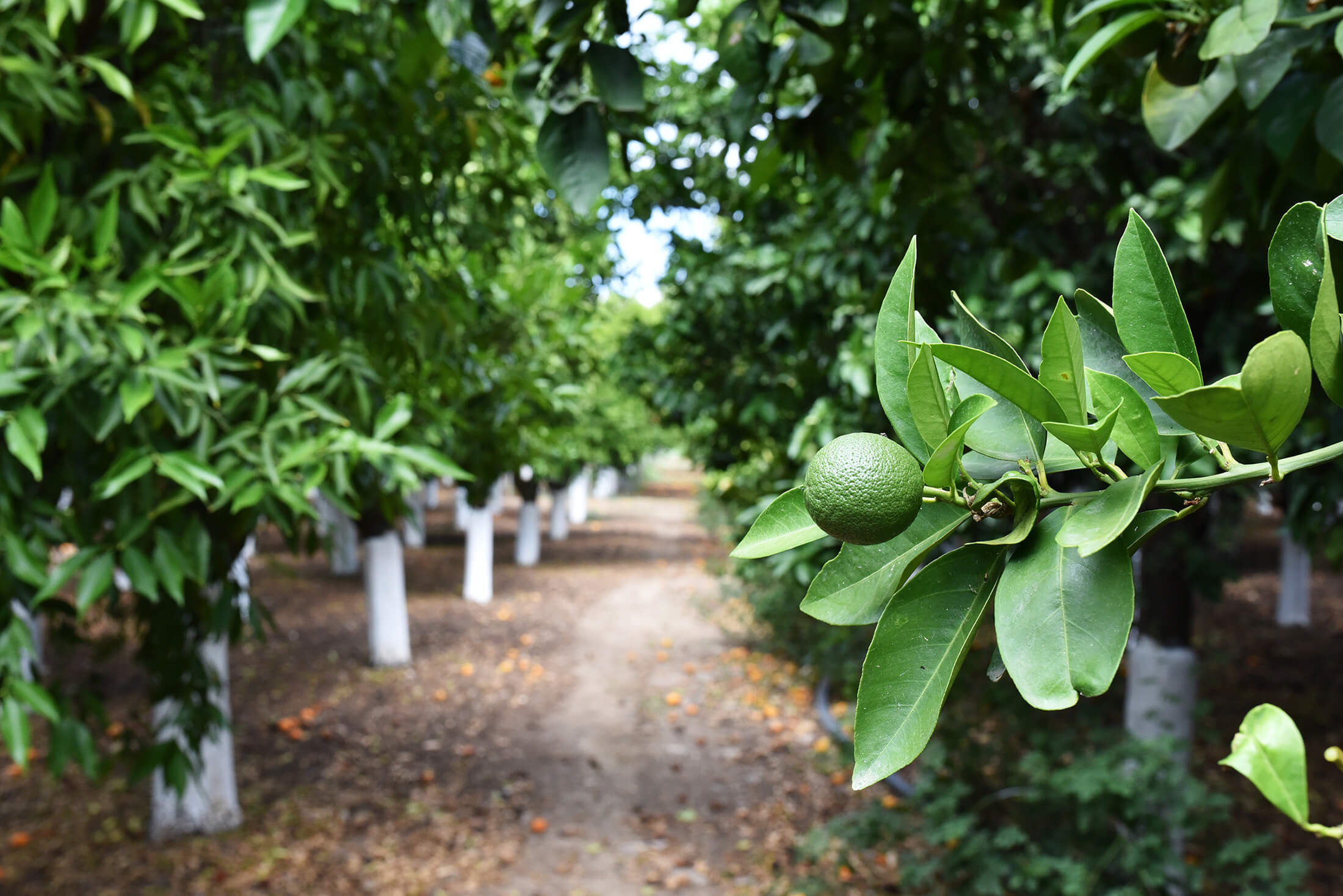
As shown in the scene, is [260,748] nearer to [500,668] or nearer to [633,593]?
[500,668]

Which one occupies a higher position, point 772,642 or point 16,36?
point 16,36

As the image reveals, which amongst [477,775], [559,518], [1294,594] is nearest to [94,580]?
[477,775]

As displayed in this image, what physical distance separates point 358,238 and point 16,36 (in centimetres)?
100

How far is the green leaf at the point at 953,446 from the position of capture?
0.48 m

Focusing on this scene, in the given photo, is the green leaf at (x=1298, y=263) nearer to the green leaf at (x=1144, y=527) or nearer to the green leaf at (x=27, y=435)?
the green leaf at (x=1144, y=527)

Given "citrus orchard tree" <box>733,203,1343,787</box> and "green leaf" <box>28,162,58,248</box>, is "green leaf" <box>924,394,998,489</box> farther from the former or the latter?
Answer: "green leaf" <box>28,162,58,248</box>

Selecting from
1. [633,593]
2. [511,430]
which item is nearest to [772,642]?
[633,593]

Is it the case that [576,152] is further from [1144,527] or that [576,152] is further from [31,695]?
[31,695]

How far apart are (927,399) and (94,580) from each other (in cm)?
204

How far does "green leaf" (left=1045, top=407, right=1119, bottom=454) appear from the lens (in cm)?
48

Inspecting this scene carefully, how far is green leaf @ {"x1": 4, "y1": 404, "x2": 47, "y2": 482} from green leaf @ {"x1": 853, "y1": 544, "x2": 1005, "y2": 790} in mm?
1633

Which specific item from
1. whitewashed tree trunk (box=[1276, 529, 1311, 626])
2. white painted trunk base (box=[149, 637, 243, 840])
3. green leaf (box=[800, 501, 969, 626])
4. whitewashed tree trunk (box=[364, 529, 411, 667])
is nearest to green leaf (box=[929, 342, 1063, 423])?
green leaf (box=[800, 501, 969, 626])

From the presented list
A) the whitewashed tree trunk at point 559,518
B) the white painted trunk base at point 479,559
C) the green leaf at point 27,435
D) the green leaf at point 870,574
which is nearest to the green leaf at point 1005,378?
the green leaf at point 870,574

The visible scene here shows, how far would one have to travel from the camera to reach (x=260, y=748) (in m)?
6.15
